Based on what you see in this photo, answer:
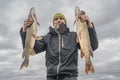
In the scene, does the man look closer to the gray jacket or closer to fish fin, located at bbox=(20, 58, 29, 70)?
the gray jacket

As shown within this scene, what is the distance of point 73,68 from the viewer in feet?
35.9

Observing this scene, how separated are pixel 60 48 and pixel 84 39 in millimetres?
943

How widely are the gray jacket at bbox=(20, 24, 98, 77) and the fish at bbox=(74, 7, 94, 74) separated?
17.7 inches

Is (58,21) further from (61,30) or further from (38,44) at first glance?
(38,44)

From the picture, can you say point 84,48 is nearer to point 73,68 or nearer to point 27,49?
point 73,68

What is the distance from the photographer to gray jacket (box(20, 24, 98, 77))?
35.7 feet

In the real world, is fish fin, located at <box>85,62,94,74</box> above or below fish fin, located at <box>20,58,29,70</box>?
below

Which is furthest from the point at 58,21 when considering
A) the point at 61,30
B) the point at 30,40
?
the point at 30,40

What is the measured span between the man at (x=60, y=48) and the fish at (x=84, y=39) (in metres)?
0.21

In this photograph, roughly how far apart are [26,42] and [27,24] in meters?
0.66

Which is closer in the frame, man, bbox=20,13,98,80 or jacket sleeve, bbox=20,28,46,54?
man, bbox=20,13,98,80

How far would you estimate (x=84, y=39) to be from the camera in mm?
10859

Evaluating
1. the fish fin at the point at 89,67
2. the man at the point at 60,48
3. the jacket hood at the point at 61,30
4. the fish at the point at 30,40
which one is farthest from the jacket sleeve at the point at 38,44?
the fish fin at the point at 89,67

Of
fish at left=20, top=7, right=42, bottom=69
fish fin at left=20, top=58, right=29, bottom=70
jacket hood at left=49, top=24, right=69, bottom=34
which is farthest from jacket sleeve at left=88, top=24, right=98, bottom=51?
fish fin at left=20, top=58, right=29, bottom=70
